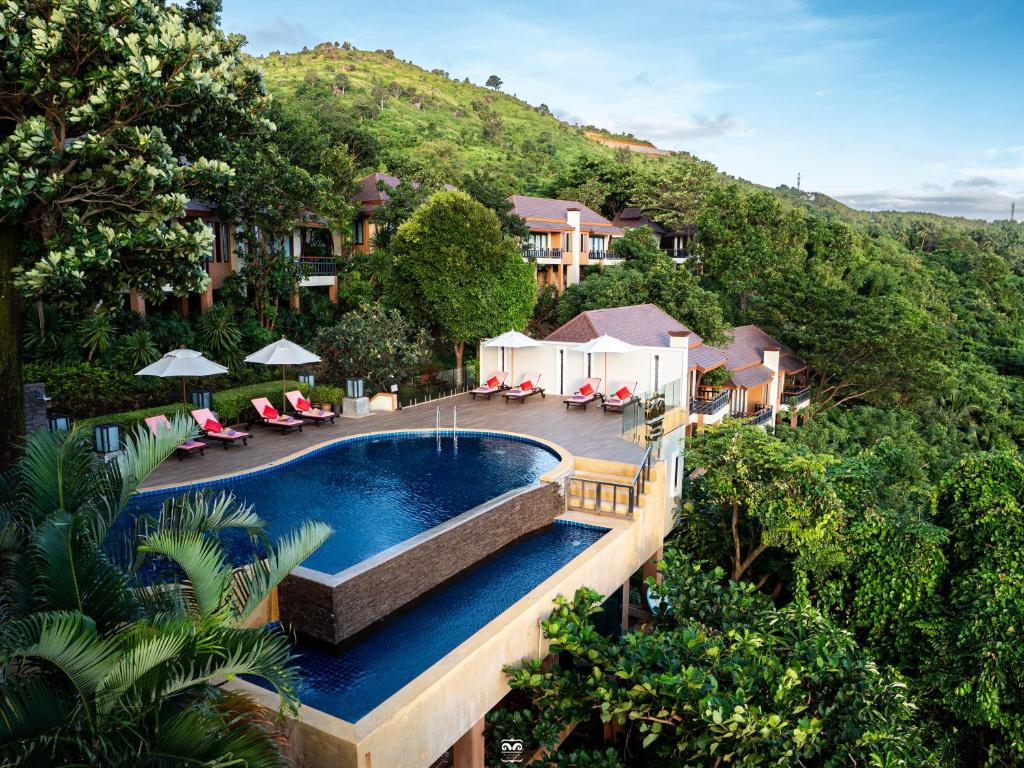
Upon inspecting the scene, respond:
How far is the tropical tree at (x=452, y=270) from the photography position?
2516 centimetres

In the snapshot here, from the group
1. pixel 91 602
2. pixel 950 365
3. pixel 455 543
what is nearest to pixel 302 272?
pixel 455 543

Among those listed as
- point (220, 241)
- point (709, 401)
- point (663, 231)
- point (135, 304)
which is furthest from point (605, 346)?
point (663, 231)

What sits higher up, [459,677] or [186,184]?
[186,184]

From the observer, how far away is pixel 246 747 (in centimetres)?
452

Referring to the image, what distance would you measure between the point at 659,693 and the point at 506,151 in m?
77.2

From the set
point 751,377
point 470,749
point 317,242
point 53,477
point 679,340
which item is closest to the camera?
point 53,477

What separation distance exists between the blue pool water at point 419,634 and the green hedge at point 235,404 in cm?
919

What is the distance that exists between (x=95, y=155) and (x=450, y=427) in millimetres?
10462

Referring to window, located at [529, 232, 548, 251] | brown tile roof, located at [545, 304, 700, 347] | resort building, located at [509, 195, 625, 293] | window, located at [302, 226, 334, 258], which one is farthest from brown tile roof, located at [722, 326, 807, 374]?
Result: window, located at [302, 226, 334, 258]

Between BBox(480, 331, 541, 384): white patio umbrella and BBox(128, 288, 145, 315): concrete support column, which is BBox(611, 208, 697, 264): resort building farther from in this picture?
BBox(128, 288, 145, 315): concrete support column

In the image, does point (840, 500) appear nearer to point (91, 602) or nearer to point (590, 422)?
point (590, 422)

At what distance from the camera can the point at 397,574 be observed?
9672 millimetres

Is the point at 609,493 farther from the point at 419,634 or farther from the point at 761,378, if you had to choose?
the point at 761,378

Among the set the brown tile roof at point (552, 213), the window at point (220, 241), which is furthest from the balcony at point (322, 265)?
the brown tile roof at point (552, 213)
